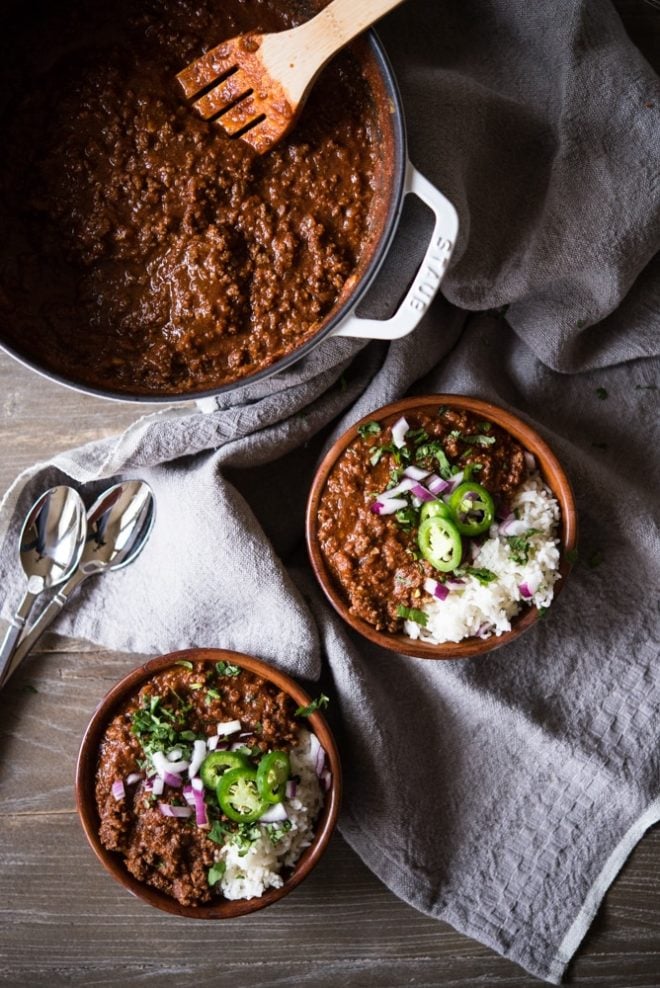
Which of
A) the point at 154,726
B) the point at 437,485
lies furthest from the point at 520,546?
the point at 154,726

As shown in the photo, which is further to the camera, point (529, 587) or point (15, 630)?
point (15, 630)

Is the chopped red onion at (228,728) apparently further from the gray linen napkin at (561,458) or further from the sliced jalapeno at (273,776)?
the gray linen napkin at (561,458)

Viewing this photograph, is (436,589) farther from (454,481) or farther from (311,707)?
(311,707)

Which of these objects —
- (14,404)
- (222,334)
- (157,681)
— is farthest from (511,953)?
(14,404)

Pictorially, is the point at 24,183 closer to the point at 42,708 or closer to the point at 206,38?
the point at 206,38

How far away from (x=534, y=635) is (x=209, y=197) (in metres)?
Result: 1.57

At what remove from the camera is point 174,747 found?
2445 mm

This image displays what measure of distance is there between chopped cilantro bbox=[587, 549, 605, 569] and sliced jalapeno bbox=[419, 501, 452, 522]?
62 cm

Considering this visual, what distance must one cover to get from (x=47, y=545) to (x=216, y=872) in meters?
1.04

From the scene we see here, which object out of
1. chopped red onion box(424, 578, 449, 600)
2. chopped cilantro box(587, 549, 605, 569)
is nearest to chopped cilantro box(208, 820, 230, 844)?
chopped red onion box(424, 578, 449, 600)

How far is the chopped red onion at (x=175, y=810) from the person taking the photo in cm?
244

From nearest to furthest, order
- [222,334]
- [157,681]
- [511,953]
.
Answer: [222,334], [157,681], [511,953]

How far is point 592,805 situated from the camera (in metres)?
2.74

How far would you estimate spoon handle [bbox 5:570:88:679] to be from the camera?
8.74ft
